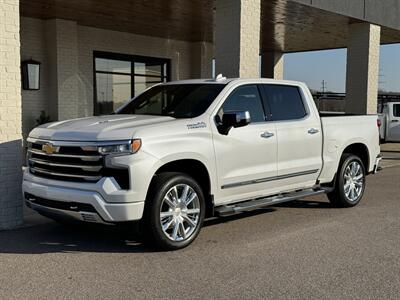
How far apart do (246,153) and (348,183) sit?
264cm

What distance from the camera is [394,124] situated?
2039cm

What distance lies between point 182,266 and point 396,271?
2.08 metres

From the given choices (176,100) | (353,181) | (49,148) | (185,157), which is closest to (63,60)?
(176,100)

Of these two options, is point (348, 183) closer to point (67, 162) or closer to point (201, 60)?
point (67, 162)

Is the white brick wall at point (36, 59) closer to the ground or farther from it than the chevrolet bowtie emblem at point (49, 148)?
farther from it

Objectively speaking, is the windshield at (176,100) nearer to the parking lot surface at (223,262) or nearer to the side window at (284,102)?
the side window at (284,102)

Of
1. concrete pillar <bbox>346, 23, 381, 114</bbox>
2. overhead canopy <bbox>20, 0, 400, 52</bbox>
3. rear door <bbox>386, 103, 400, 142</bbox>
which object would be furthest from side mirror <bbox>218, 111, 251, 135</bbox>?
rear door <bbox>386, 103, 400, 142</bbox>

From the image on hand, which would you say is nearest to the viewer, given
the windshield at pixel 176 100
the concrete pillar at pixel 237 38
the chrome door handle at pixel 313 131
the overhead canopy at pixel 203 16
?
the windshield at pixel 176 100

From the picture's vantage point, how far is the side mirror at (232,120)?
6.18m

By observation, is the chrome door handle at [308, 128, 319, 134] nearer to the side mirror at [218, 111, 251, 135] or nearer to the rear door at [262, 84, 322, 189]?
the rear door at [262, 84, 322, 189]

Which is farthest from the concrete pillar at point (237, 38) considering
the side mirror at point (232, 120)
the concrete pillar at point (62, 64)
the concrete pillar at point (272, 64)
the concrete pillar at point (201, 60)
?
the concrete pillar at point (272, 64)

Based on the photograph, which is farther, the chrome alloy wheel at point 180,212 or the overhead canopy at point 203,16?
the overhead canopy at point 203,16

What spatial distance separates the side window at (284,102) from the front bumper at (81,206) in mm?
2586

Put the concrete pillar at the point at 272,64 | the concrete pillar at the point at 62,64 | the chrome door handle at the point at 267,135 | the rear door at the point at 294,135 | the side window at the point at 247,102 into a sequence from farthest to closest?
1. the concrete pillar at the point at 272,64
2. the concrete pillar at the point at 62,64
3. the rear door at the point at 294,135
4. the chrome door handle at the point at 267,135
5. the side window at the point at 247,102
